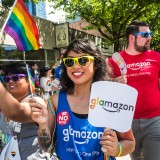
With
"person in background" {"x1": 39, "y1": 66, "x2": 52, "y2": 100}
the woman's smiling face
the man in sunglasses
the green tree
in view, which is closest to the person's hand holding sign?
the woman's smiling face

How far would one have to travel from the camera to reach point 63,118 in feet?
6.81

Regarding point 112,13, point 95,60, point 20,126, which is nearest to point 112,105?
point 95,60

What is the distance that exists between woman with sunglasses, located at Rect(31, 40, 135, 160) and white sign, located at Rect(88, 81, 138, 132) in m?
0.07

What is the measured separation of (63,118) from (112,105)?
1.34 feet

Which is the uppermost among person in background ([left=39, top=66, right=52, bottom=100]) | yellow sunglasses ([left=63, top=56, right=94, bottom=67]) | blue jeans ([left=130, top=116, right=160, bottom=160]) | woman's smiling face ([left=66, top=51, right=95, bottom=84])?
yellow sunglasses ([left=63, top=56, right=94, bottom=67])

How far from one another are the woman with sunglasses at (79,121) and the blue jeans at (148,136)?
120 centimetres

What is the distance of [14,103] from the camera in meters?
1.87

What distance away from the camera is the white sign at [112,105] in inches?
71.7

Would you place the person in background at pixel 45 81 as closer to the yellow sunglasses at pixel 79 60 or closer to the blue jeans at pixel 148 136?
the blue jeans at pixel 148 136

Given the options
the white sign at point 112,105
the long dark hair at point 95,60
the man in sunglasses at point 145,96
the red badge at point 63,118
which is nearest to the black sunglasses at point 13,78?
the long dark hair at point 95,60

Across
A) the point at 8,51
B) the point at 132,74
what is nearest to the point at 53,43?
the point at 8,51

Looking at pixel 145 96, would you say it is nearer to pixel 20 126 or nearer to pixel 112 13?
pixel 20 126

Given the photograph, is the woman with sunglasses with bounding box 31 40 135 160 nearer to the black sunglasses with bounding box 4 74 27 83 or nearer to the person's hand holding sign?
the person's hand holding sign

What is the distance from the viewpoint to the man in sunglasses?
3.30 m
